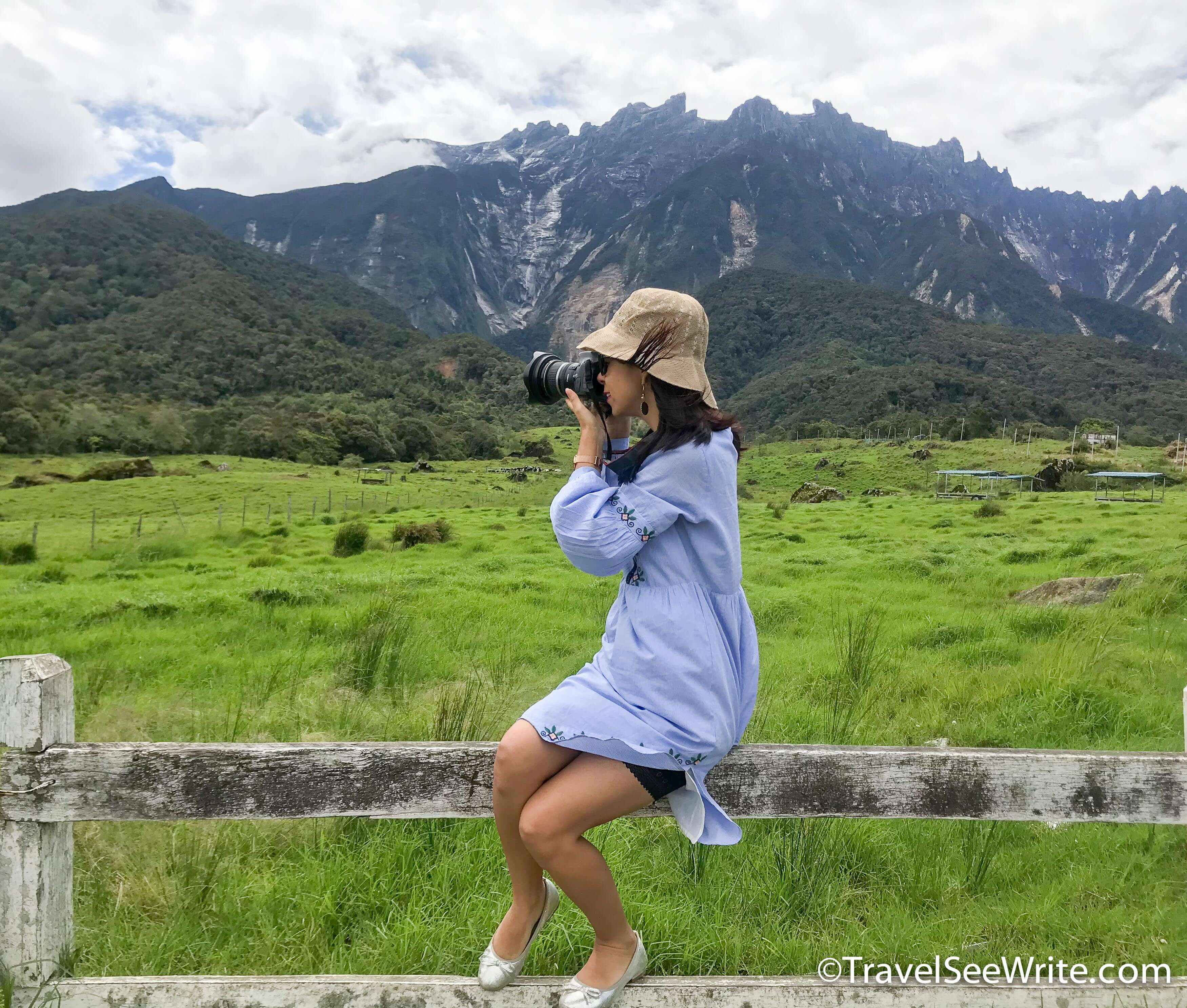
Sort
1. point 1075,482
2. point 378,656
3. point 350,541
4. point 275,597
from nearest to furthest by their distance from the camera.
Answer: point 378,656 → point 275,597 → point 350,541 → point 1075,482

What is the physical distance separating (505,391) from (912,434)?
265 ft

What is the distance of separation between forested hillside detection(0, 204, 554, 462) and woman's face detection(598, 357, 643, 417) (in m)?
77.0

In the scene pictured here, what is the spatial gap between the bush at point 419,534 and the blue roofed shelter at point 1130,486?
26817 mm

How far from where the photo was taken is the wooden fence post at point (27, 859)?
83.3 inches

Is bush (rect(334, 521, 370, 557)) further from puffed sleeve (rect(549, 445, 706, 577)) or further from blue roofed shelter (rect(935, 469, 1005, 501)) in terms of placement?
blue roofed shelter (rect(935, 469, 1005, 501))

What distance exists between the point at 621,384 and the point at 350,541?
1955 cm

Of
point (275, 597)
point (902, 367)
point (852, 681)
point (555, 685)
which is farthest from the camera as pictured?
point (902, 367)

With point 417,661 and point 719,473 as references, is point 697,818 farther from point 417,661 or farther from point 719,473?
point 417,661

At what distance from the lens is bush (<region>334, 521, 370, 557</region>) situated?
20203 millimetres

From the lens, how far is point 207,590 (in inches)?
514

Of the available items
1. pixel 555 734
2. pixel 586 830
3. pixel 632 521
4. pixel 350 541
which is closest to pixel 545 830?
pixel 586 830

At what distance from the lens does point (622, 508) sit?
6.66ft

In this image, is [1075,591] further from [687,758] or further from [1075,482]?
[1075,482]

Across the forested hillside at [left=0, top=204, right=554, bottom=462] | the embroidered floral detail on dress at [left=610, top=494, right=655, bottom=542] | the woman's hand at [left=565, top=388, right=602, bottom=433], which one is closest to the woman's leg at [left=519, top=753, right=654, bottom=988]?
the embroidered floral detail on dress at [left=610, top=494, right=655, bottom=542]
